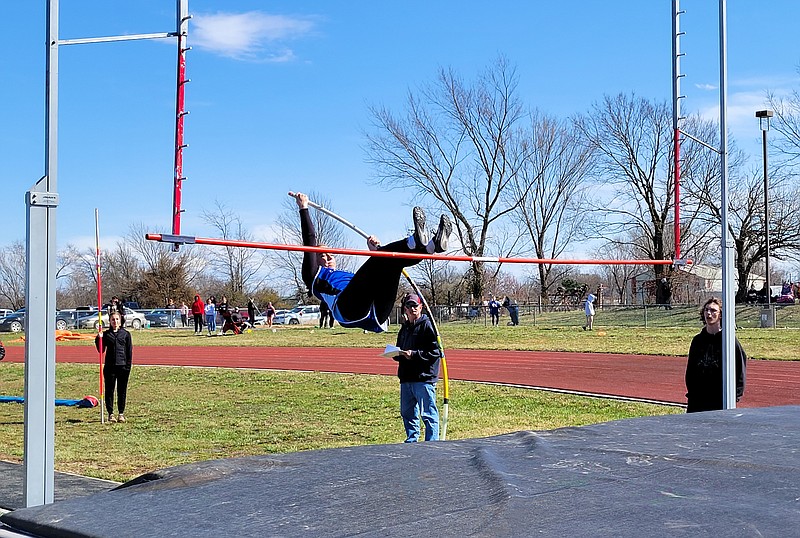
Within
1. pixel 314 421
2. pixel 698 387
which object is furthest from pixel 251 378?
pixel 698 387

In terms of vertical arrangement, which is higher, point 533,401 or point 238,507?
point 238,507

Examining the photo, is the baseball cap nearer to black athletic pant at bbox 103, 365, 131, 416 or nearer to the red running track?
black athletic pant at bbox 103, 365, 131, 416

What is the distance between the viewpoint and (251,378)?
16438mm

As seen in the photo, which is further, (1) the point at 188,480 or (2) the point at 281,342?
(2) the point at 281,342

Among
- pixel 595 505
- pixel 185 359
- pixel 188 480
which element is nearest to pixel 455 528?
pixel 595 505

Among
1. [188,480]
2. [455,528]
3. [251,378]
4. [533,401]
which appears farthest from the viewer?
[251,378]

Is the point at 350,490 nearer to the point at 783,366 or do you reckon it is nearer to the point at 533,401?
the point at 533,401

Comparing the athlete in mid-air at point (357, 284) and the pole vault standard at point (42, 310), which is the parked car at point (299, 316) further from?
the pole vault standard at point (42, 310)

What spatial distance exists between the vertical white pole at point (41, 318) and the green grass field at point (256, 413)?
2.79 meters

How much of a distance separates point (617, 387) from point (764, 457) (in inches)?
463

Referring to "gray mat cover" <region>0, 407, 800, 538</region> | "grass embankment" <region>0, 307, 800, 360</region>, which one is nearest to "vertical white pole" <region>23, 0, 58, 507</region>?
"gray mat cover" <region>0, 407, 800, 538</region>

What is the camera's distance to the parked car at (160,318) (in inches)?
1694

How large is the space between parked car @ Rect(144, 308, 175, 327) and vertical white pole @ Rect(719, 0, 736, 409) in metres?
38.4

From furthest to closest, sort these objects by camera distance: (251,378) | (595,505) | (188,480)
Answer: (251,378) < (188,480) < (595,505)
